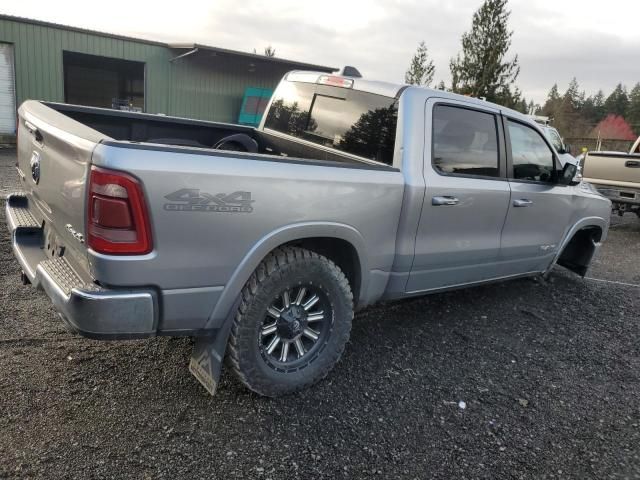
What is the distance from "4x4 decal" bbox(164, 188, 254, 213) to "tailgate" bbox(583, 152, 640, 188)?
8.94 meters

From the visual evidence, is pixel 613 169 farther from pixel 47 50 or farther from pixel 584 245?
pixel 47 50

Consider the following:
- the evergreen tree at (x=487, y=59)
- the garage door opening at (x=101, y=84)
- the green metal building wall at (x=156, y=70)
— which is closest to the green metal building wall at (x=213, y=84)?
the green metal building wall at (x=156, y=70)

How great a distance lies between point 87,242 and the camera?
2.29m

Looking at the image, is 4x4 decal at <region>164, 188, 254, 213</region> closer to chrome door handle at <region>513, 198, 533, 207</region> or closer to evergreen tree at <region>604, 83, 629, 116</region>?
chrome door handle at <region>513, 198, 533, 207</region>

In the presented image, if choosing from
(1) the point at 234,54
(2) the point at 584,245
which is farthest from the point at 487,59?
(2) the point at 584,245

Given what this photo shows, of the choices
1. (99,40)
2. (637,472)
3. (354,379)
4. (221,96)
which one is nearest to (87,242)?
(354,379)

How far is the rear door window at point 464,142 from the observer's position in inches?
141

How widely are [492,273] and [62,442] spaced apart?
3379 millimetres

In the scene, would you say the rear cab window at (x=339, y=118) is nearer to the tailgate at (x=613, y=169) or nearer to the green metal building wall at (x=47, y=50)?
the tailgate at (x=613, y=169)

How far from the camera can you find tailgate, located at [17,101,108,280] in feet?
7.72

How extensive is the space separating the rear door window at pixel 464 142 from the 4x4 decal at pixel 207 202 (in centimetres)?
158

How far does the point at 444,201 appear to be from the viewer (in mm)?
3504

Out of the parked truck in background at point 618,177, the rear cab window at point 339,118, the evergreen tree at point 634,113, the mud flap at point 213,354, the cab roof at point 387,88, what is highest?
the evergreen tree at point 634,113

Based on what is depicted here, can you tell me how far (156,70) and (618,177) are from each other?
14566 millimetres
